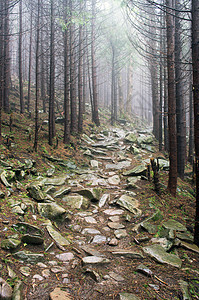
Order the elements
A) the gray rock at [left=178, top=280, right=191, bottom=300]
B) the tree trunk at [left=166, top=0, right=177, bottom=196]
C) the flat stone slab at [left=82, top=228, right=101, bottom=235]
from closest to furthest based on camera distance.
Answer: the gray rock at [left=178, top=280, right=191, bottom=300], the flat stone slab at [left=82, top=228, right=101, bottom=235], the tree trunk at [left=166, top=0, right=177, bottom=196]

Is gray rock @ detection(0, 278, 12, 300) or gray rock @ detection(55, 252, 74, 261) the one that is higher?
gray rock @ detection(0, 278, 12, 300)

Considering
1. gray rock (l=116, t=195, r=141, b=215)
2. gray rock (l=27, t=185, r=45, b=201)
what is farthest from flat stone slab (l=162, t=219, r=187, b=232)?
gray rock (l=27, t=185, r=45, b=201)

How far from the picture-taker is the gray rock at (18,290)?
78.8 inches

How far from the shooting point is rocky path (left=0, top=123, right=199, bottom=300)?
2398 mm

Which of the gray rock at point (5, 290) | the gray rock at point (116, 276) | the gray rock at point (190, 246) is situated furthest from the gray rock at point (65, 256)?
the gray rock at point (190, 246)

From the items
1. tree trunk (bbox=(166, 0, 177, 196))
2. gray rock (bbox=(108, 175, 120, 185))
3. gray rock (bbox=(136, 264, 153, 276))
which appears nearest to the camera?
gray rock (bbox=(136, 264, 153, 276))

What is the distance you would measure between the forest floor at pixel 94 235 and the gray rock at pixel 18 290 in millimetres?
22

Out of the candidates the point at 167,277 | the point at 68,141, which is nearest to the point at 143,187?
the point at 167,277

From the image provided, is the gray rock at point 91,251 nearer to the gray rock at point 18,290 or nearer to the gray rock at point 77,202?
the gray rock at point 18,290

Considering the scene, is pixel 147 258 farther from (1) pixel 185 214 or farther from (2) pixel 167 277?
(1) pixel 185 214

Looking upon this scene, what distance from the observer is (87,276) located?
2639mm

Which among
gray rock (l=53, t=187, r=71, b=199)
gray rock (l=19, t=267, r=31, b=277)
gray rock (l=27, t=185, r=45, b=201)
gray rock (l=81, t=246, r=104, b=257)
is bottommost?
gray rock (l=81, t=246, r=104, b=257)

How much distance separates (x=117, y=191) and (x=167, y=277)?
3.58m

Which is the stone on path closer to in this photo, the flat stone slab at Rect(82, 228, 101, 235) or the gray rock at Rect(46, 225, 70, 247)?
the gray rock at Rect(46, 225, 70, 247)
